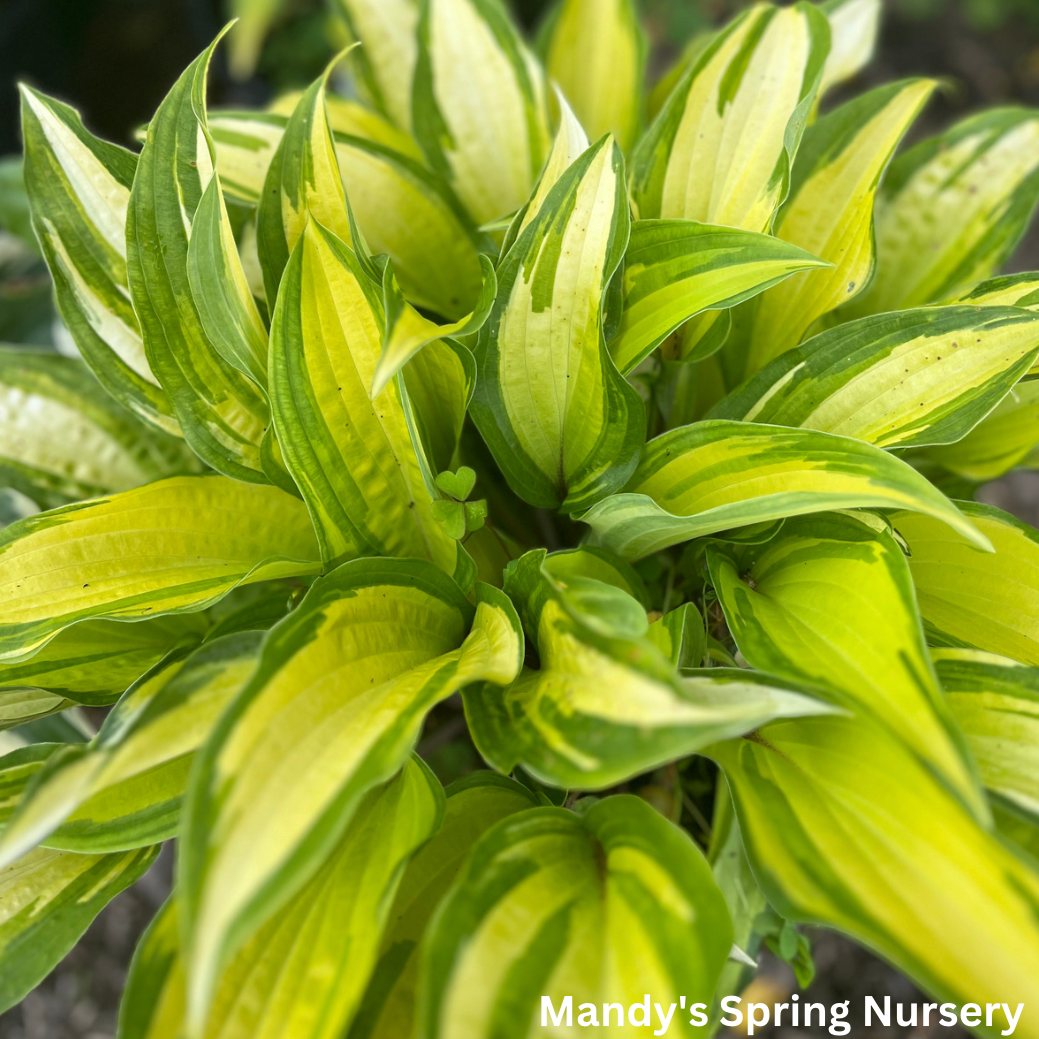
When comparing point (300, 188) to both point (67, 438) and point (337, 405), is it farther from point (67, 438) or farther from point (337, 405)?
point (67, 438)

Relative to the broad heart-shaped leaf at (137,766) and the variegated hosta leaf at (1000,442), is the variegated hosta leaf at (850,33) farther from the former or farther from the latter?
the broad heart-shaped leaf at (137,766)

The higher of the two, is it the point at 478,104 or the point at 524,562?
the point at 478,104

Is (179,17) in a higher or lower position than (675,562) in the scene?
higher

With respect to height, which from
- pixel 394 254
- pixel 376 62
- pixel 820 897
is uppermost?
pixel 376 62

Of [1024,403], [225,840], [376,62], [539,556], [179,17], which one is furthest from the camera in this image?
[179,17]

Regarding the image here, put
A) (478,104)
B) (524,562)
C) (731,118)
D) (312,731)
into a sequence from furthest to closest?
(478,104), (731,118), (524,562), (312,731)

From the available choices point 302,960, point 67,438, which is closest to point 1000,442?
point 302,960

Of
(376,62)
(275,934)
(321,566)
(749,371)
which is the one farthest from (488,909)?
(376,62)

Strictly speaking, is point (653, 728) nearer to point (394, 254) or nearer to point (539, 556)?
point (539, 556)
